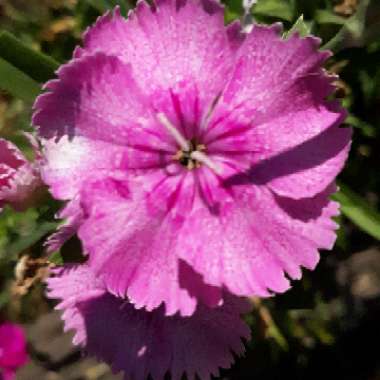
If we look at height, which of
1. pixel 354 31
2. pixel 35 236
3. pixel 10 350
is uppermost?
pixel 354 31

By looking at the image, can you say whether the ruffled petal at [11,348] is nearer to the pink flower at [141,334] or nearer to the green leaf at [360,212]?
the pink flower at [141,334]

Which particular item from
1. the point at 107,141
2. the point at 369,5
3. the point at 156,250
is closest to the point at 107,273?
the point at 156,250

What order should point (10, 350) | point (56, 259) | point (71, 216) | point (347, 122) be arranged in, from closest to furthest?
1. point (71, 216)
2. point (56, 259)
3. point (347, 122)
4. point (10, 350)

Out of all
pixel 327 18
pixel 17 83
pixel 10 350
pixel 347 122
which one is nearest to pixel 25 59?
pixel 17 83

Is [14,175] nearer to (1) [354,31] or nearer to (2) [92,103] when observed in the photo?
(2) [92,103]

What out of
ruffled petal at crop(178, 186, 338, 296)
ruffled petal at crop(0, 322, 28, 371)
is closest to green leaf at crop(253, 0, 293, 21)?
ruffled petal at crop(178, 186, 338, 296)

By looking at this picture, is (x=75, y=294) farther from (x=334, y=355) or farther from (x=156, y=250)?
(x=334, y=355)

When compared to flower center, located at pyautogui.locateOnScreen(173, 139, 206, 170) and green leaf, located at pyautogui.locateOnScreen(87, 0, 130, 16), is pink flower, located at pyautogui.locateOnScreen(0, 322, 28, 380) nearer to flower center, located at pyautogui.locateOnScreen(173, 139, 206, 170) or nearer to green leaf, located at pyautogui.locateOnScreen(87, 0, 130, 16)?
Result: green leaf, located at pyautogui.locateOnScreen(87, 0, 130, 16)
